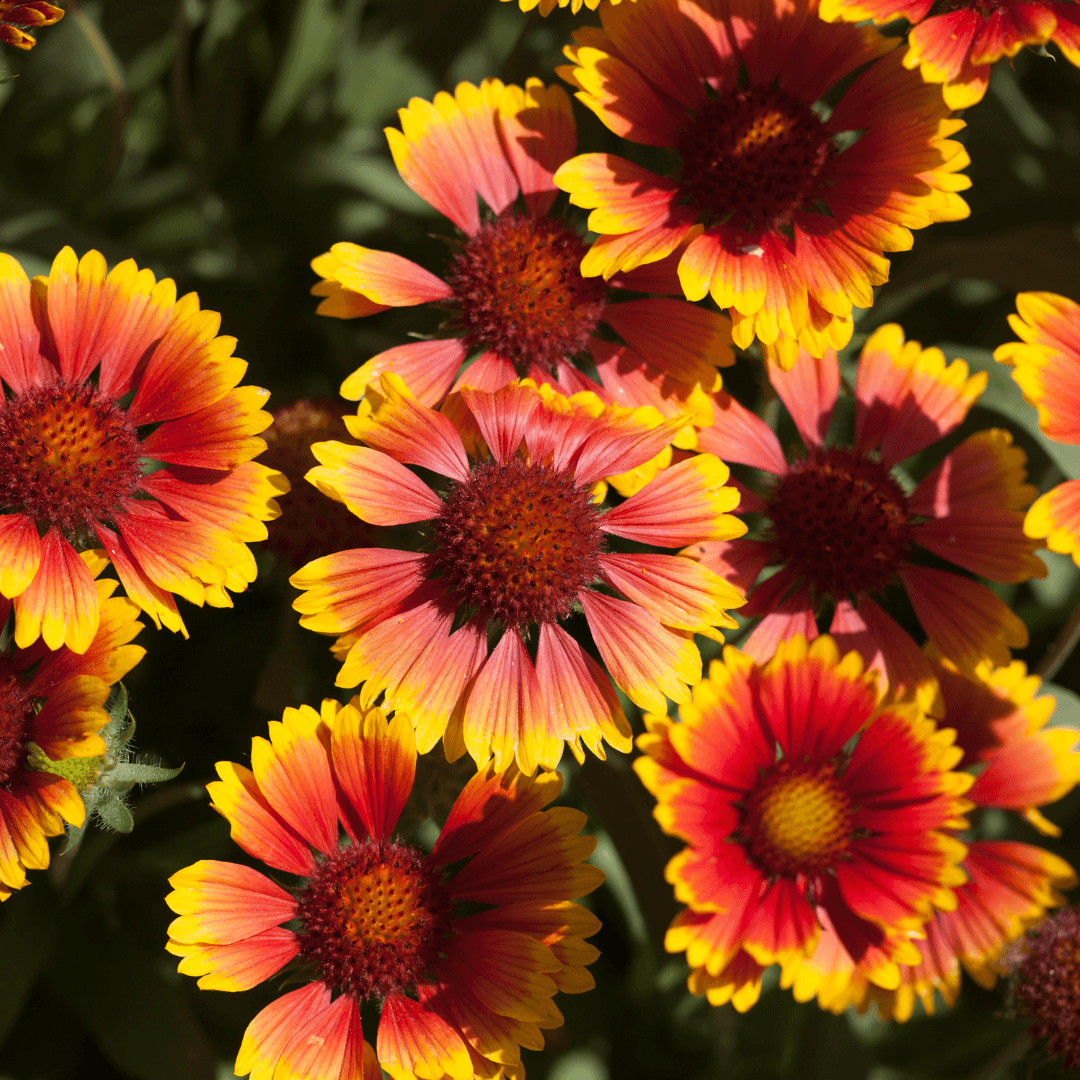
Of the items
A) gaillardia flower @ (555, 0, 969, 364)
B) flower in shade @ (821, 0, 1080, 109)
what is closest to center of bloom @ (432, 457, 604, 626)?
gaillardia flower @ (555, 0, 969, 364)

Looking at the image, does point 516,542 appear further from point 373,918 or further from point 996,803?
point 996,803

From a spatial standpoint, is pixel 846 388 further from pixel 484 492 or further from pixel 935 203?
pixel 484 492

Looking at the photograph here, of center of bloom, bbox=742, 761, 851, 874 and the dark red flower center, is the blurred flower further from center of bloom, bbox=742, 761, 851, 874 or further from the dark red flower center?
the dark red flower center

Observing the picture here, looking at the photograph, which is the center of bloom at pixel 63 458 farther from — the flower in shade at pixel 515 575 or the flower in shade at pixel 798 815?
the flower in shade at pixel 798 815

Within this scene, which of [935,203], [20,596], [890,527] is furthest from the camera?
[890,527]

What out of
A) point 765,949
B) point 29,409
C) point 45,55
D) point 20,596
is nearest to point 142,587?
point 20,596
